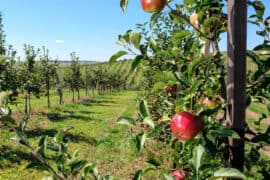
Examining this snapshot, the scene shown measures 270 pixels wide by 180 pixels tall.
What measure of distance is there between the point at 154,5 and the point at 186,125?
0.51 metres

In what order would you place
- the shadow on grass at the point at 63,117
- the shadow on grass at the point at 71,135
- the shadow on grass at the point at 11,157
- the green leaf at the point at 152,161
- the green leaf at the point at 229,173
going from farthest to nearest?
the shadow on grass at the point at 63,117 → the shadow on grass at the point at 71,135 → the shadow on grass at the point at 11,157 → the green leaf at the point at 152,161 → the green leaf at the point at 229,173

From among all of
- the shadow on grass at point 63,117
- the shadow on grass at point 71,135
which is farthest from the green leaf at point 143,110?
the shadow on grass at point 63,117

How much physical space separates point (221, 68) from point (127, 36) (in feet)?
1.42

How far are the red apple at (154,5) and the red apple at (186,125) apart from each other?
450 millimetres

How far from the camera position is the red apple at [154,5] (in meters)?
1.49

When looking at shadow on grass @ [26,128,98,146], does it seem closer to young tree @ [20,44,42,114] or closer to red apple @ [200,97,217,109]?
young tree @ [20,44,42,114]

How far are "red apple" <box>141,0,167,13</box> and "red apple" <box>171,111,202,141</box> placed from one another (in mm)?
Answer: 450

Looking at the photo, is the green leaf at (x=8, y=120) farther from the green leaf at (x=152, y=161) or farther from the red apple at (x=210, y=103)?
the red apple at (x=210, y=103)

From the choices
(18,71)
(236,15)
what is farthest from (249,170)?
(18,71)

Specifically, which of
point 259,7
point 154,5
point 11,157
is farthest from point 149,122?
point 11,157

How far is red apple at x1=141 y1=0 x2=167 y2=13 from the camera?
149 centimetres

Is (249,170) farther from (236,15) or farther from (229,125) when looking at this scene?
→ (236,15)

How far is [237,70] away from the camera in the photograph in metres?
1.35

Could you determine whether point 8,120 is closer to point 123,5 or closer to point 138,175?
point 138,175
